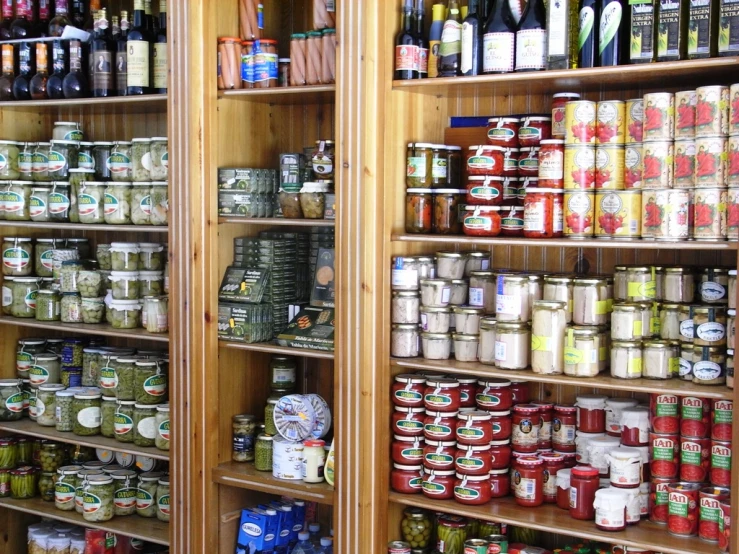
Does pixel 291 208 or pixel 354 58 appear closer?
pixel 354 58

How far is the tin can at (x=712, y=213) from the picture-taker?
7.76 feet

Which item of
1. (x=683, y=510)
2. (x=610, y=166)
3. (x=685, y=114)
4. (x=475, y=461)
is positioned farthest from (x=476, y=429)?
(x=685, y=114)

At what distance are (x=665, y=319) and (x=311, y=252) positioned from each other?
3.96ft

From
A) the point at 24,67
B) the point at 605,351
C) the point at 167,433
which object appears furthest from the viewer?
the point at 24,67

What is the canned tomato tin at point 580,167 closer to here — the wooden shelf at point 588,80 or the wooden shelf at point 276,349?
the wooden shelf at point 588,80

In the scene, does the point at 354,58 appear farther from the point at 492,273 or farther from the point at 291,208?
the point at 492,273

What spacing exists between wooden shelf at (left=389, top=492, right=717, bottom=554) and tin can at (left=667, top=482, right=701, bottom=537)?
0.9 inches

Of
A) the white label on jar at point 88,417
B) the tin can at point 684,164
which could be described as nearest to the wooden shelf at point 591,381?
the tin can at point 684,164

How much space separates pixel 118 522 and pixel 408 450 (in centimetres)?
125

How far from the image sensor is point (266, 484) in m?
3.05

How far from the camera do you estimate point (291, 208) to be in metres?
3.05

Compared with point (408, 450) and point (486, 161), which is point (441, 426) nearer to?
point (408, 450)

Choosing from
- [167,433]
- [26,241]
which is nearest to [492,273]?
[167,433]

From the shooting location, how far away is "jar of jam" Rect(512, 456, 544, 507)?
273 cm
